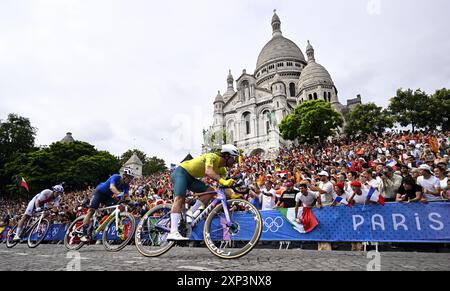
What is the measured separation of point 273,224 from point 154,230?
422 cm

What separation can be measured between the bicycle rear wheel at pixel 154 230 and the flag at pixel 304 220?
4.19 meters

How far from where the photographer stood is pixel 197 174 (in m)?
4.95

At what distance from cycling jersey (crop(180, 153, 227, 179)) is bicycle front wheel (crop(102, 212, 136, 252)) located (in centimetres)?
212

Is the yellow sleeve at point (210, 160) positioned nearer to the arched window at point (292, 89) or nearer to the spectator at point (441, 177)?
the spectator at point (441, 177)

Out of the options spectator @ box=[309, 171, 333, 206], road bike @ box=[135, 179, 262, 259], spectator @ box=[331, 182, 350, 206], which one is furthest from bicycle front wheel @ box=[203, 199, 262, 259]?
spectator @ box=[309, 171, 333, 206]

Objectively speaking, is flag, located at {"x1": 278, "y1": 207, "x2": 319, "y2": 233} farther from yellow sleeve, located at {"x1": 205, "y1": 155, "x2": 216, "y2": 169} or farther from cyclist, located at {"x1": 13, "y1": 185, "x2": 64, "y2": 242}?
cyclist, located at {"x1": 13, "y1": 185, "x2": 64, "y2": 242}

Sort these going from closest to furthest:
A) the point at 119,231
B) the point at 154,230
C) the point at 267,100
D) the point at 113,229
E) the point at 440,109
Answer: the point at 154,230 → the point at 119,231 → the point at 113,229 → the point at 440,109 → the point at 267,100

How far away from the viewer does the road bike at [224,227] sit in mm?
4188

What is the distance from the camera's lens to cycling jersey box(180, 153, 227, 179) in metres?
4.72

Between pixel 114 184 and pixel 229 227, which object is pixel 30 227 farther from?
pixel 229 227

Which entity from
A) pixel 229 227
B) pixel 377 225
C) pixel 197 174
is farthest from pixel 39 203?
pixel 377 225

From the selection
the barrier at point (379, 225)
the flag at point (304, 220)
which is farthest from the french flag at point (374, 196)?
the flag at point (304, 220)
